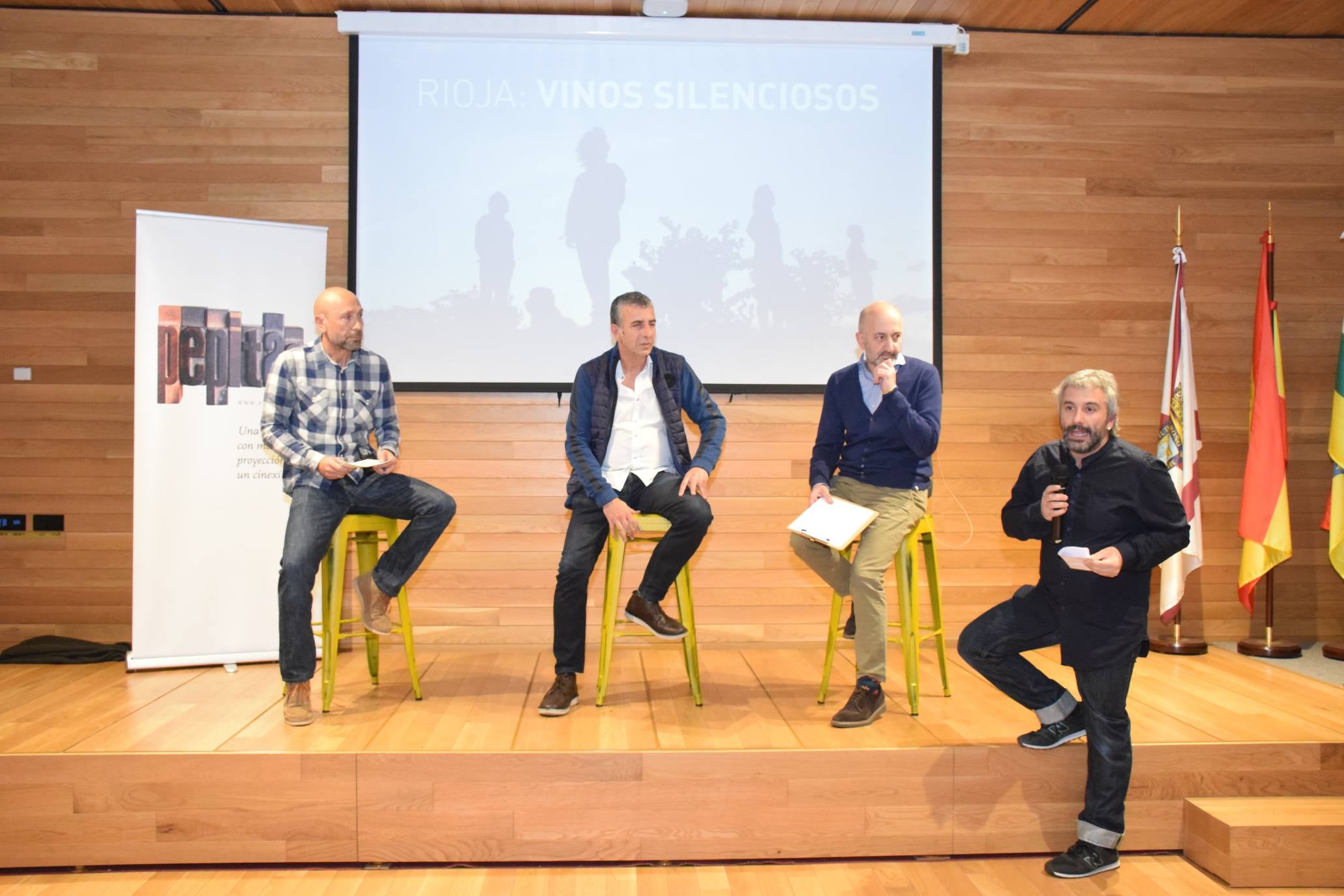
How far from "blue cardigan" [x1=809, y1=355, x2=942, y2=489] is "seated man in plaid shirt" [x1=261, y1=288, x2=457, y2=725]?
132cm

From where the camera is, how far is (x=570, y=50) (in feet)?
14.4

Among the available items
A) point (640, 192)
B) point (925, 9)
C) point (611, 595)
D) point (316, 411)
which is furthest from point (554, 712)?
point (925, 9)

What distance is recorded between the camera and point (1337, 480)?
163 inches

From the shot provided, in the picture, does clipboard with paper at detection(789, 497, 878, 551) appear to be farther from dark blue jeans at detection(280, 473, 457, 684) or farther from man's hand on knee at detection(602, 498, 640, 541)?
dark blue jeans at detection(280, 473, 457, 684)

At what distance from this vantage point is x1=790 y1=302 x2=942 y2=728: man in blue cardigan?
3070 millimetres

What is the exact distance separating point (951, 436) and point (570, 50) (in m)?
2.40

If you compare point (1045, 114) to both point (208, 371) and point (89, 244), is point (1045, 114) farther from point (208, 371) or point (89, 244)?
point (89, 244)

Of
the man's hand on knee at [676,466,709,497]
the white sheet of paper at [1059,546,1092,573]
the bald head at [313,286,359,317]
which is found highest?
the bald head at [313,286,359,317]

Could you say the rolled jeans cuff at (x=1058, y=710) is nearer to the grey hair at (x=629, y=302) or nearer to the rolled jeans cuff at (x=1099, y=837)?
the rolled jeans cuff at (x=1099, y=837)

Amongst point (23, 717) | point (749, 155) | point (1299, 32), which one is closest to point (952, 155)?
point (749, 155)

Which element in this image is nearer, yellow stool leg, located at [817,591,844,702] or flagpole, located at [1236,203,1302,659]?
yellow stool leg, located at [817,591,844,702]

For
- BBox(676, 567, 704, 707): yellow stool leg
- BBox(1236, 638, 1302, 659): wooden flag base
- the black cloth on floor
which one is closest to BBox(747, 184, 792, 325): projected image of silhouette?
BBox(676, 567, 704, 707): yellow stool leg

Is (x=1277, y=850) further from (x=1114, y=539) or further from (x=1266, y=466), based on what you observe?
(x=1266, y=466)

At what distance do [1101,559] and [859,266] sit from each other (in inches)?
89.9
